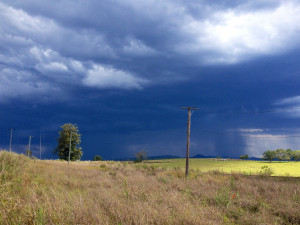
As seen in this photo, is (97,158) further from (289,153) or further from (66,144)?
(289,153)

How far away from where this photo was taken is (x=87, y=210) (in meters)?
6.80

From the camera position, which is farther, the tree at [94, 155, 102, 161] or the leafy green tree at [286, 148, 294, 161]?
the tree at [94, 155, 102, 161]

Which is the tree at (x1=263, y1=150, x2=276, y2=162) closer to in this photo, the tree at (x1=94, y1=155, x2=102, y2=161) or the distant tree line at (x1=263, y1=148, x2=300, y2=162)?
the distant tree line at (x1=263, y1=148, x2=300, y2=162)

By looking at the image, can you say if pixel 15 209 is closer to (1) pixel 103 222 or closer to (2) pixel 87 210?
(2) pixel 87 210

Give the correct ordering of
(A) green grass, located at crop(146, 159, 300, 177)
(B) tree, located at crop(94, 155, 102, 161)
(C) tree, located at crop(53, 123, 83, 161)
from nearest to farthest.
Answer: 1. (A) green grass, located at crop(146, 159, 300, 177)
2. (C) tree, located at crop(53, 123, 83, 161)
3. (B) tree, located at crop(94, 155, 102, 161)

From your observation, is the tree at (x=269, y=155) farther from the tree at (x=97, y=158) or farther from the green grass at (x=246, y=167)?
the tree at (x=97, y=158)

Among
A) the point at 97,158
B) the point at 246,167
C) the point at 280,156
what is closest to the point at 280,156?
the point at 280,156

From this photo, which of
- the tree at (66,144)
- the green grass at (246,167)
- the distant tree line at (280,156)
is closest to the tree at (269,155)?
the distant tree line at (280,156)

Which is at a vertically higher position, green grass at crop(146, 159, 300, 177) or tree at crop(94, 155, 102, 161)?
green grass at crop(146, 159, 300, 177)

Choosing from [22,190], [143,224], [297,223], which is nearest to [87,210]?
[143,224]

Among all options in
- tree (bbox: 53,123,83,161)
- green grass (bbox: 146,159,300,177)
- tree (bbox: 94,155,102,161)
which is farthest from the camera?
tree (bbox: 94,155,102,161)

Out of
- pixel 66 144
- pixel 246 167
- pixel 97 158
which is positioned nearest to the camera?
pixel 246 167

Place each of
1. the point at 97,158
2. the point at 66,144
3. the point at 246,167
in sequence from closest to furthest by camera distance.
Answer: the point at 246,167
the point at 66,144
the point at 97,158

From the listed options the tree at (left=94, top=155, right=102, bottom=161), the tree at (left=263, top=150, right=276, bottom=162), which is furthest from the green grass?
the tree at (left=94, top=155, right=102, bottom=161)
